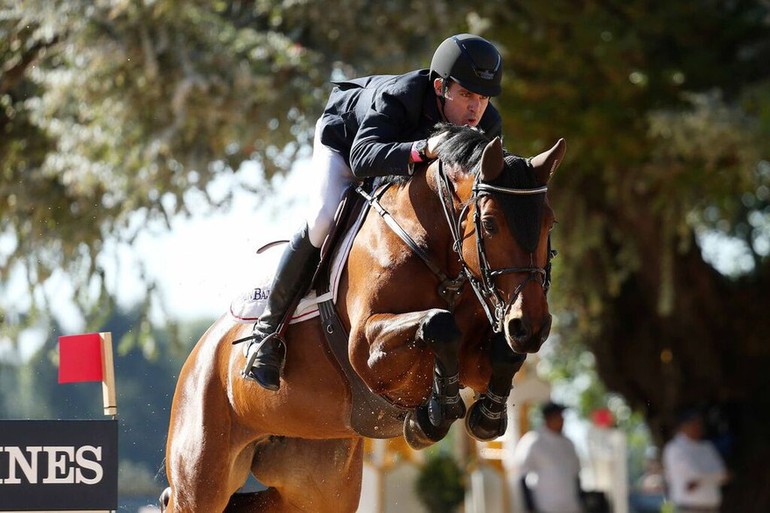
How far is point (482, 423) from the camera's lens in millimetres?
4195

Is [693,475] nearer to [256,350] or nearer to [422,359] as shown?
[256,350]

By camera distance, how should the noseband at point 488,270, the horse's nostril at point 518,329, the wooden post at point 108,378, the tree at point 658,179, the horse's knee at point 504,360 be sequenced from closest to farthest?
the horse's nostril at point 518,329 < the noseband at point 488,270 < the horse's knee at point 504,360 < the wooden post at point 108,378 < the tree at point 658,179

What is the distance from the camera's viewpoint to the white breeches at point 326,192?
4.59 meters

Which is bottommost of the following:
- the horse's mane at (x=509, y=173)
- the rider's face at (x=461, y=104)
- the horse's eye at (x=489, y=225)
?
the horse's eye at (x=489, y=225)

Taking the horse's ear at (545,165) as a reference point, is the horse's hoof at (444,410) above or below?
below

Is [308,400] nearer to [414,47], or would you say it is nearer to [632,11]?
[414,47]

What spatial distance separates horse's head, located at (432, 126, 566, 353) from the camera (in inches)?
149

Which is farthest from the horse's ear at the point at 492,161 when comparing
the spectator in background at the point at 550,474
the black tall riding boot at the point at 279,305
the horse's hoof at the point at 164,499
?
the spectator in background at the point at 550,474

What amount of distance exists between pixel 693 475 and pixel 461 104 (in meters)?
6.22

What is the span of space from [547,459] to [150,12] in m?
4.62

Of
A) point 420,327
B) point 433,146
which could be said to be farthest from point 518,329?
point 433,146

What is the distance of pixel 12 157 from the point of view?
420 inches

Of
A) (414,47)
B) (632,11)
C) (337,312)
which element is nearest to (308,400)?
(337,312)

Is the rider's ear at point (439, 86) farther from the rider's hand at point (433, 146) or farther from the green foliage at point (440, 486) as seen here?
the green foliage at point (440, 486)
